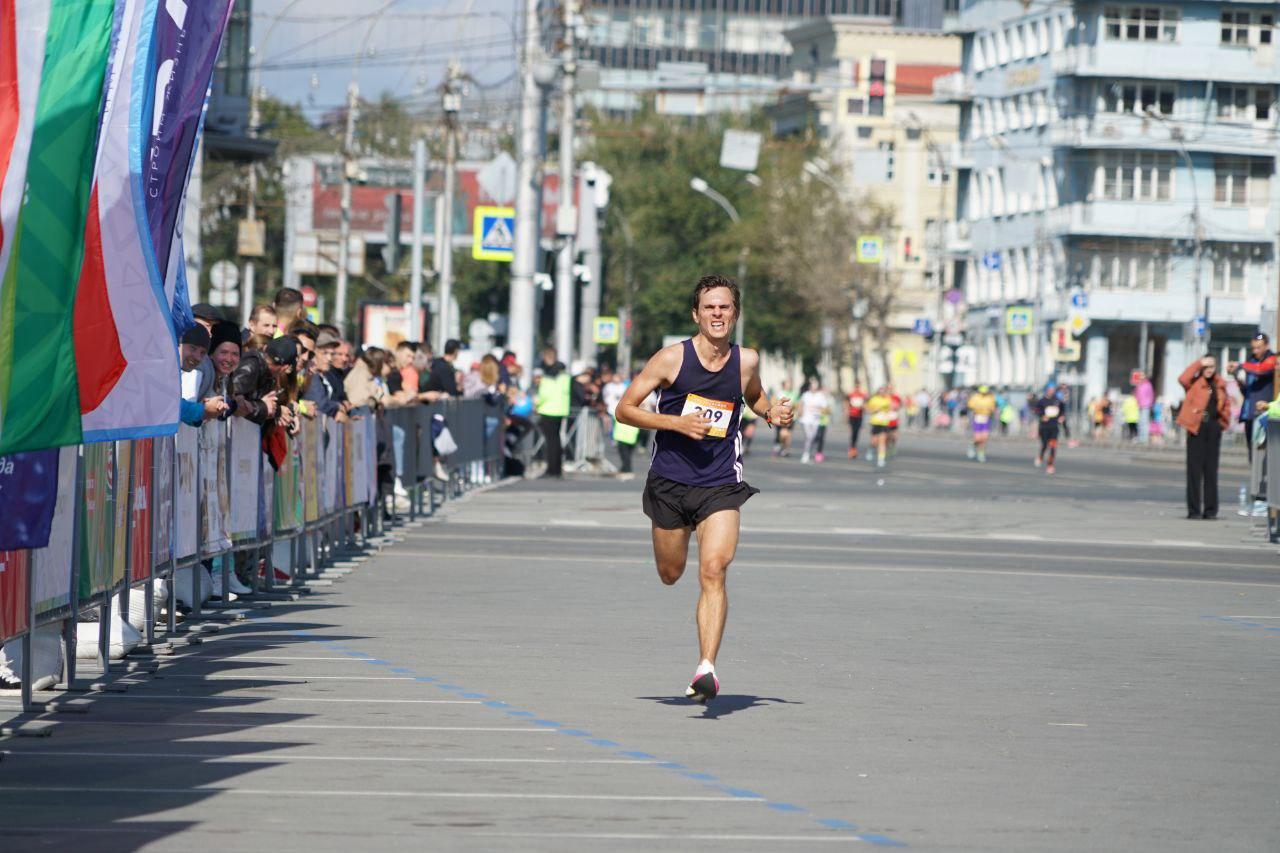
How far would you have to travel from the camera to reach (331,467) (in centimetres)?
2008

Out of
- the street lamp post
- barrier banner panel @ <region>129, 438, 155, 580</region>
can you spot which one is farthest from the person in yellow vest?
the street lamp post

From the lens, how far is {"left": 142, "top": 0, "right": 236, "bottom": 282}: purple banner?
491 inches

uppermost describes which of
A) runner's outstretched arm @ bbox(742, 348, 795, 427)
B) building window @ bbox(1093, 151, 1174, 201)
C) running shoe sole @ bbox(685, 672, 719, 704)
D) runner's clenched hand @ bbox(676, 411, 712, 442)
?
building window @ bbox(1093, 151, 1174, 201)

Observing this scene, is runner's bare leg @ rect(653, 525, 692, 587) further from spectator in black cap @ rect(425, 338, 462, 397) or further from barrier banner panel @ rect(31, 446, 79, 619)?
spectator in black cap @ rect(425, 338, 462, 397)

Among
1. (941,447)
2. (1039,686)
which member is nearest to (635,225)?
(941,447)

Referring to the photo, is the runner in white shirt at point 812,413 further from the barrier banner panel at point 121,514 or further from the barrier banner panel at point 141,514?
the barrier banner panel at point 121,514

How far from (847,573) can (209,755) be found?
11884mm

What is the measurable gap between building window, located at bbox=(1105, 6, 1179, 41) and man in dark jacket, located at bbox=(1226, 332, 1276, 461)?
76.4 meters

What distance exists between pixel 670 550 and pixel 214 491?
3.84 m

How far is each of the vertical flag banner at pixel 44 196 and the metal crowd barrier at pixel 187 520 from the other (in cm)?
137

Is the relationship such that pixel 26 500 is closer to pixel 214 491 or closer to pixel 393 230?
pixel 214 491

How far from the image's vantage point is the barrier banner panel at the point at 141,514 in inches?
508

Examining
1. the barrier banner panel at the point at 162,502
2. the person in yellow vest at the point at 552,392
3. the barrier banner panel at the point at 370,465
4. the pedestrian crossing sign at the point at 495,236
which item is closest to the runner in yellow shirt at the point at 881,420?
the pedestrian crossing sign at the point at 495,236

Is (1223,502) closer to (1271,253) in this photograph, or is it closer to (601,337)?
(601,337)
